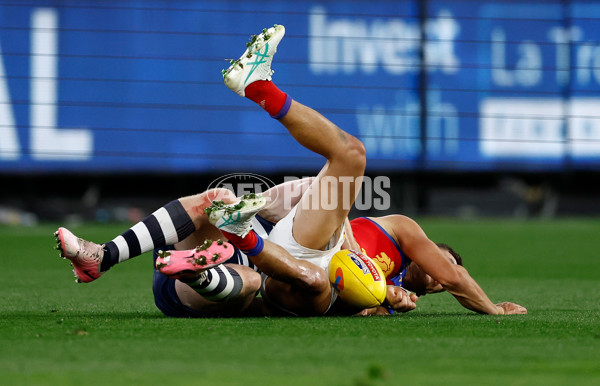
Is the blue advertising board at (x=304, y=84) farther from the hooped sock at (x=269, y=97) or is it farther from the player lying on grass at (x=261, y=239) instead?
the hooped sock at (x=269, y=97)

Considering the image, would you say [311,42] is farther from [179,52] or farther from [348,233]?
[348,233]

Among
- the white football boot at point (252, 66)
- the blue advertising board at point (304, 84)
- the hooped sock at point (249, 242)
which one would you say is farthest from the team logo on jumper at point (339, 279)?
the blue advertising board at point (304, 84)

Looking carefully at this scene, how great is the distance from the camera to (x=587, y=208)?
653 inches

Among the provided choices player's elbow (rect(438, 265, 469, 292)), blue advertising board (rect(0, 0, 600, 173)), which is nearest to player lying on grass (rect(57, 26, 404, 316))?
player's elbow (rect(438, 265, 469, 292))

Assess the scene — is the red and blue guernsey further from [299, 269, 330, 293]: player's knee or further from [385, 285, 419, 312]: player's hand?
[299, 269, 330, 293]: player's knee

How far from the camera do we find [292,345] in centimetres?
285

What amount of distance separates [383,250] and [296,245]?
1.76ft

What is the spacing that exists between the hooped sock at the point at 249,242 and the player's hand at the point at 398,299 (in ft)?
2.20

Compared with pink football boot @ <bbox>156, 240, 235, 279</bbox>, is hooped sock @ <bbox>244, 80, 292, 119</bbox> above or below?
above

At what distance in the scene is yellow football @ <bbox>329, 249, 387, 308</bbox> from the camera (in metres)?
3.59

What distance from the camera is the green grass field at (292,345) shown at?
2352mm

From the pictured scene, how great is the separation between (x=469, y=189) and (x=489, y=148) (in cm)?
123

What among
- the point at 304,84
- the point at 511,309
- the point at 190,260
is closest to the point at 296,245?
the point at 190,260

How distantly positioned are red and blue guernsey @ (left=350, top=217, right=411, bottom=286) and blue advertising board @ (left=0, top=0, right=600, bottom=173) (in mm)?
10411
